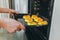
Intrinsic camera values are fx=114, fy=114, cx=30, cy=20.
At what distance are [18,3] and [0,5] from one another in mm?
424

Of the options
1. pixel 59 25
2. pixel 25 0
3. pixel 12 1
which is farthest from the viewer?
pixel 12 1

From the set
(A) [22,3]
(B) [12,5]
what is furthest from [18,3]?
(B) [12,5]

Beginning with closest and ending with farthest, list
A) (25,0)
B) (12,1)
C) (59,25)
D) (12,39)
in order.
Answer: (59,25)
(12,39)
(25,0)
(12,1)

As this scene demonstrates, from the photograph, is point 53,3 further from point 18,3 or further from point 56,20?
point 18,3

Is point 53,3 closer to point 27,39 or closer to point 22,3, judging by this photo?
point 27,39

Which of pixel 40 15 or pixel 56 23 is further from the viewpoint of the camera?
pixel 40 15

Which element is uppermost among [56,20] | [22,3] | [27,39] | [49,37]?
[22,3]

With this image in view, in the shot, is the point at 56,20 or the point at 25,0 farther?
the point at 25,0

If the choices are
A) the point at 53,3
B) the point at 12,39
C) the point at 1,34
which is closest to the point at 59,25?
the point at 53,3

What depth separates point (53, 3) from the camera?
645 millimetres

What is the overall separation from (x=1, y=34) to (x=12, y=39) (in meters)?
0.15

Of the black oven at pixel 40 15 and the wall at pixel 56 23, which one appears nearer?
the wall at pixel 56 23

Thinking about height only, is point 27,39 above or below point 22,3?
below

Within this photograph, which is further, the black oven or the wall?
the black oven
